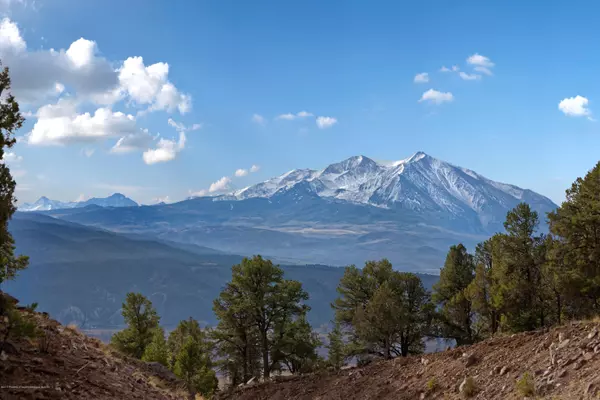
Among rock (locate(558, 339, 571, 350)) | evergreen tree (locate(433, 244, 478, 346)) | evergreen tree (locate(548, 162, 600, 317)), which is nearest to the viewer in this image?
rock (locate(558, 339, 571, 350))

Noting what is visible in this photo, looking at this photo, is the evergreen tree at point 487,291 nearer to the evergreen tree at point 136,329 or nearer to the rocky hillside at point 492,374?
the rocky hillside at point 492,374

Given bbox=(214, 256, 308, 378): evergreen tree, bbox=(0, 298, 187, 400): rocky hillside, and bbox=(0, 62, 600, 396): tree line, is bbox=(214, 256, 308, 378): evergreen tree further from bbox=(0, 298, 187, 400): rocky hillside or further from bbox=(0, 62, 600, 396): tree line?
bbox=(0, 298, 187, 400): rocky hillside

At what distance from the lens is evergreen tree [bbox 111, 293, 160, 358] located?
4084 centimetres

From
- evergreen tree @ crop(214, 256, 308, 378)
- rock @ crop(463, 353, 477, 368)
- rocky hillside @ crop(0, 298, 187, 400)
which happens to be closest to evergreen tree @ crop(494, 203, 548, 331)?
rock @ crop(463, 353, 477, 368)

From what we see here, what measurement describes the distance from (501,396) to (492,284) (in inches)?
852

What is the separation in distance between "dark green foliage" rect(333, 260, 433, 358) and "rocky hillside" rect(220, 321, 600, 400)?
11355 mm

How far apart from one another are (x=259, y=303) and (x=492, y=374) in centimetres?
1975

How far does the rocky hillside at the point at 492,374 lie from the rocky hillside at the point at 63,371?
9506 millimetres

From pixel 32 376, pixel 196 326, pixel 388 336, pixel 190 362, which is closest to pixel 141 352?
pixel 196 326

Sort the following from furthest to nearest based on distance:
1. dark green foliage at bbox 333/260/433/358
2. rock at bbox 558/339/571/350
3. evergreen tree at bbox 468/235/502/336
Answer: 1. dark green foliage at bbox 333/260/433/358
2. evergreen tree at bbox 468/235/502/336
3. rock at bbox 558/339/571/350

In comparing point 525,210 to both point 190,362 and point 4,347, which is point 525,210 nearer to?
point 190,362

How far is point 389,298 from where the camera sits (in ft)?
109

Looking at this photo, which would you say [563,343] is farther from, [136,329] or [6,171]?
[136,329]

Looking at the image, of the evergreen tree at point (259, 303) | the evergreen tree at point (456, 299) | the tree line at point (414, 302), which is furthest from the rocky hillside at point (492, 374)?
the evergreen tree at point (456, 299)
